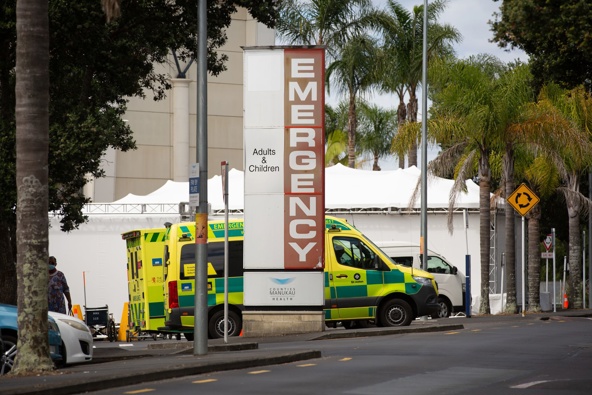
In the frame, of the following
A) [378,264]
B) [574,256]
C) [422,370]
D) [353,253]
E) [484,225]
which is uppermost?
[484,225]

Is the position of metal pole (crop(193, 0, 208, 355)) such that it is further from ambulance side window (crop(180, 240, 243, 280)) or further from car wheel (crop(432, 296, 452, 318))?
car wheel (crop(432, 296, 452, 318))

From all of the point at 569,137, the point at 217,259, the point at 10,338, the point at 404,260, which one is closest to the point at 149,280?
the point at 217,259

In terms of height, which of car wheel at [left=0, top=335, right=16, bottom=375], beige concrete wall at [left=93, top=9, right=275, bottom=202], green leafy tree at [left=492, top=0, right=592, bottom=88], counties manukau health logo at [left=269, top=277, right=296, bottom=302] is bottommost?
car wheel at [left=0, top=335, right=16, bottom=375]

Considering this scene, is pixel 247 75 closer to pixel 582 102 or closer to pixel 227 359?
pixel 227 359

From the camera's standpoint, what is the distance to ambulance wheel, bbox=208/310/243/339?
2511 cm

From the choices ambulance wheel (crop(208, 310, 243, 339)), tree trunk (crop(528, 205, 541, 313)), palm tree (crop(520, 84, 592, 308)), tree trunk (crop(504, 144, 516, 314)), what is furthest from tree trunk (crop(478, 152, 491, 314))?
ambulance wheel (crop(208, 310, 243, 339))

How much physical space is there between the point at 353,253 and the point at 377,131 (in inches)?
2183

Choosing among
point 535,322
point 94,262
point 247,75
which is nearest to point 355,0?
point 94,262

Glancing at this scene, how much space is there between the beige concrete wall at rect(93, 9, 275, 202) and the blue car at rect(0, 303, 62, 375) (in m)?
40.0

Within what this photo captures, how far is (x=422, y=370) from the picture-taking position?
15.8 m

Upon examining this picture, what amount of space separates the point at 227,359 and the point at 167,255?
904 cm

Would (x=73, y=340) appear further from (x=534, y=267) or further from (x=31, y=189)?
(x=534, y=267)

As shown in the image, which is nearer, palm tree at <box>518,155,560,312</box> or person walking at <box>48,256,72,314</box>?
person walking at <box>48,256,72,314</box>

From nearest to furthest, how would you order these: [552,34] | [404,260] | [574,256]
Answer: [552,34]
[404,260]
[574,256]
